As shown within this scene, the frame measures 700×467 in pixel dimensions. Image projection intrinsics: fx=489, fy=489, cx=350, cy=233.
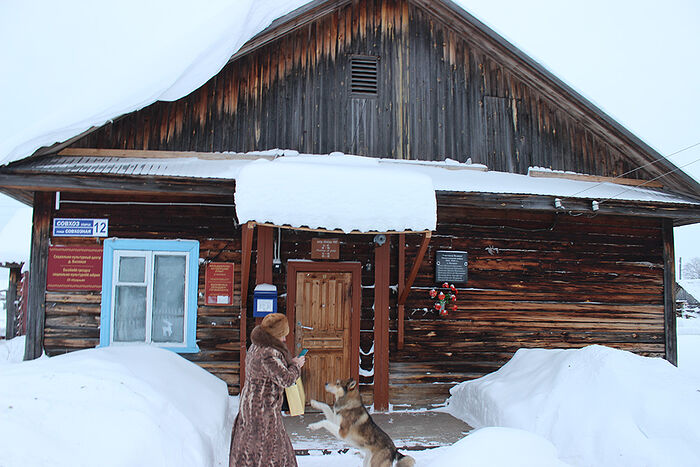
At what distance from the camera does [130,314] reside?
277 inches

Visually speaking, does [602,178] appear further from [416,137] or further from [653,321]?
[416,137]

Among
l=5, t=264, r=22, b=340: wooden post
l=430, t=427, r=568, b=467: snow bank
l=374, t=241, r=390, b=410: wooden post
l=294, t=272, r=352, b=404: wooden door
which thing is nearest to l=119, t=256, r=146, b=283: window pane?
l=294, t=272, r=352, b=404: wooden door

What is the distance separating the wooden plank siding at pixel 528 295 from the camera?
7734 mm

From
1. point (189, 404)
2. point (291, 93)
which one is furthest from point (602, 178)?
point (189, 404)

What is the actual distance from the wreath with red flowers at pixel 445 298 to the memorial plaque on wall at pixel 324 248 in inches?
65.9

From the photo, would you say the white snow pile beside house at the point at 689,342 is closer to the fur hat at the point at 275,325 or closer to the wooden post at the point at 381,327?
the wooden post at the point at 381,327

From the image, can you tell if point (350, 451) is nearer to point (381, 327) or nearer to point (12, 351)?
point (381, 327)

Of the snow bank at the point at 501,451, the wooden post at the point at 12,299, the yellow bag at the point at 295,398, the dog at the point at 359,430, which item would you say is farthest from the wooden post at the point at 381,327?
the wooden post at the point at 12,299

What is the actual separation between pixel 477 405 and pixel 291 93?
543cm

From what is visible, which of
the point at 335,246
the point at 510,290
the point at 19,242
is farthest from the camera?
the point at 19,242

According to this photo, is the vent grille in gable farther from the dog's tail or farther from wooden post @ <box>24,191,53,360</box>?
the dog's tail

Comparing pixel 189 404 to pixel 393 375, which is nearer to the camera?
pixel 189 404

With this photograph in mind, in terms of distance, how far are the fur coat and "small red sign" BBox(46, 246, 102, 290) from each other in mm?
4030

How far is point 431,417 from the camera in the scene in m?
6.93
